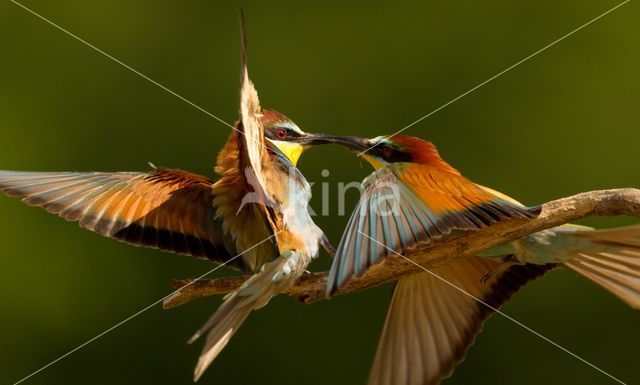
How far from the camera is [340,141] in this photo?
2502mm

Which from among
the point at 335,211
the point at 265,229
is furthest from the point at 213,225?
the point at 335,211

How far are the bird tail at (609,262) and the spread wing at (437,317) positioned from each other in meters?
0.10

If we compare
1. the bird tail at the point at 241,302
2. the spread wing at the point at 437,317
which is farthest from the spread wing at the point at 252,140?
the spread wing at the point at 437,317

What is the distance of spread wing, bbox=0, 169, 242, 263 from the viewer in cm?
212

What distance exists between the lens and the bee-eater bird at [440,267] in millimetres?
1863

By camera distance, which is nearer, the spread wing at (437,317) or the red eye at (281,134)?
the spread wing at (437,317)

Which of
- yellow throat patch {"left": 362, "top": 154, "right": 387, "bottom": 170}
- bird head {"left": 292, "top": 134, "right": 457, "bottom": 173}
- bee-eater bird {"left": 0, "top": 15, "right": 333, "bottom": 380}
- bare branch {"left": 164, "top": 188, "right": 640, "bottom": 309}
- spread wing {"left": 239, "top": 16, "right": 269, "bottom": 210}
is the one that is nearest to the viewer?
spread wing {"left": 239, "top": 16, "right": 269, "bottom": 210}

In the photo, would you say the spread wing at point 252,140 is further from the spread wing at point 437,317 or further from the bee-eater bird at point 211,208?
the spread wing at point 437,317

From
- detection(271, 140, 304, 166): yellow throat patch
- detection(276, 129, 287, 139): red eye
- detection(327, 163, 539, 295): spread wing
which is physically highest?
detection(276, 129, 287, 139): red eye

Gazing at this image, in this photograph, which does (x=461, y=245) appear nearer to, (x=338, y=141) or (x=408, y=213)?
(x=408, y=213)

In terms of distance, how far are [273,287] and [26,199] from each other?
0.51 meters

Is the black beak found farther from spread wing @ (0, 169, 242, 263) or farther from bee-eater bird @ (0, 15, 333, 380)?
spread wing @ (0, 169, 242, 263)

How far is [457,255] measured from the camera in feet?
6.73

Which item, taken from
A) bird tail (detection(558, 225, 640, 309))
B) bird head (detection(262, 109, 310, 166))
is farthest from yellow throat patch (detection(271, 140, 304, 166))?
bird tail (detection(558, 225, 640, 309))
